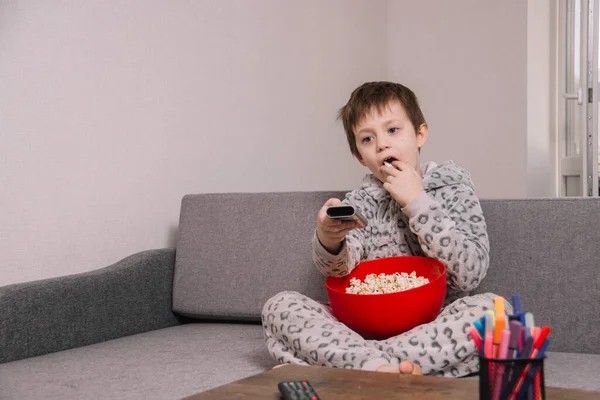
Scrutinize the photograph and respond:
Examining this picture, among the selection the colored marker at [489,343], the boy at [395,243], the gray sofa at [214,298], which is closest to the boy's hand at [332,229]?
the boy at [395,243]

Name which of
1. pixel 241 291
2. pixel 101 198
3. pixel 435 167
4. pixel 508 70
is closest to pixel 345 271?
pixel 435 167

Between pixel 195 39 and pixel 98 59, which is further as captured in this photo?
pixel 195 39

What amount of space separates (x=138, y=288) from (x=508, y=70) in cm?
213

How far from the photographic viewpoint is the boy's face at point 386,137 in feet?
5.15

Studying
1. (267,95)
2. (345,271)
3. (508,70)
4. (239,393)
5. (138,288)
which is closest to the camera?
(239,393)

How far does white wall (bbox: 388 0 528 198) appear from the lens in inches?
128

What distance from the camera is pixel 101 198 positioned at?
1.89 metres

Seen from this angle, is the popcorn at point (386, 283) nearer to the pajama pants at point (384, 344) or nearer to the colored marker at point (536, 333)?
the pajama pants at point (384, 344)

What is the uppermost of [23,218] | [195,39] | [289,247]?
[195,39]

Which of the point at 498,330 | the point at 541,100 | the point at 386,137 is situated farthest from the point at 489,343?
the point at 541,100

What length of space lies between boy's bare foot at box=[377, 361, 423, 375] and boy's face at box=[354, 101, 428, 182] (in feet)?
1.78

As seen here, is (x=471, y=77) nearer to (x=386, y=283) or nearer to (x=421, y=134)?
(x=421, y=134)

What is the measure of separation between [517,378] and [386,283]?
0.75 meters

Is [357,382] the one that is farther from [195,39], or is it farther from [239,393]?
[195,39]
